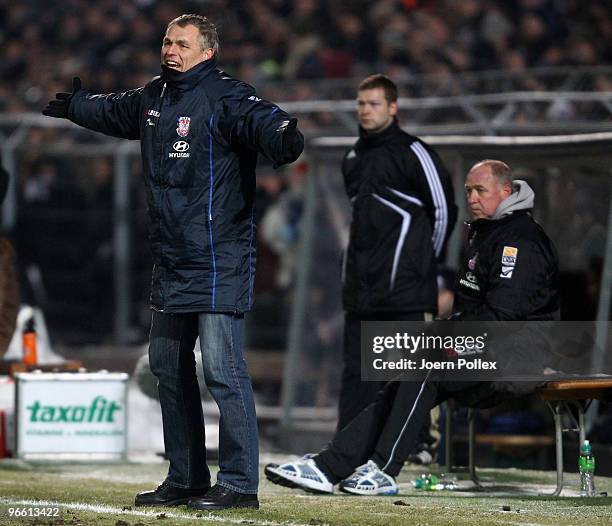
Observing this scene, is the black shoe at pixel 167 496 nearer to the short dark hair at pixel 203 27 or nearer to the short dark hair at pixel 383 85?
the short dark hair at pixel 203 27

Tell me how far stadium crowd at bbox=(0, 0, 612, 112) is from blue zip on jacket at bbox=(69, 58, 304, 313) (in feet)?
26.0

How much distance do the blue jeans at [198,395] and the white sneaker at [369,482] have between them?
3.01 ft

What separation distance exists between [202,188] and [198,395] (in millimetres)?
961

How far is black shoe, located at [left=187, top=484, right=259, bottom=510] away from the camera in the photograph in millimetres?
6535

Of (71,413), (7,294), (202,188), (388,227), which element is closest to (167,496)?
(202,188)

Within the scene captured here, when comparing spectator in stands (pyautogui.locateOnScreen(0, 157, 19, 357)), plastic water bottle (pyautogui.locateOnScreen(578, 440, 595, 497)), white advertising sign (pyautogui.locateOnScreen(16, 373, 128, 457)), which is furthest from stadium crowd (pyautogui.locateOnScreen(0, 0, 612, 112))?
plastic water bottle (pyautogui.locateOnScreen(578, 440, 595, 497))

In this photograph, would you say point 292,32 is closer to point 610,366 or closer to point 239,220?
point 610,366

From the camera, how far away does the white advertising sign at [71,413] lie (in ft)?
30.9

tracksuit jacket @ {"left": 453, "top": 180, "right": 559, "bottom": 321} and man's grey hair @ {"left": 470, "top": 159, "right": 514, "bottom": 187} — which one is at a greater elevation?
man's grey hair @ {"left": 470, "top": 159, "right": 514, "bottom": 187}

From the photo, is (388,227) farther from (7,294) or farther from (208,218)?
(7,294)

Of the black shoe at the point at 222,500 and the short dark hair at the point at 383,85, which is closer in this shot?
the black shoe at the point at 222,500

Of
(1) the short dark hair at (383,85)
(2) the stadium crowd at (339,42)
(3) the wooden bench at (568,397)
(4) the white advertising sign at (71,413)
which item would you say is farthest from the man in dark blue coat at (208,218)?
(2) the stadium crowd at (339,42)

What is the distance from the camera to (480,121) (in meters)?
12.2

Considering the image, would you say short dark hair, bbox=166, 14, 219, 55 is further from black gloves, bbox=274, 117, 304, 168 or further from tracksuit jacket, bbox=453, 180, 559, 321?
tracksuit jacket, bbox=453, 180, 559, 321
